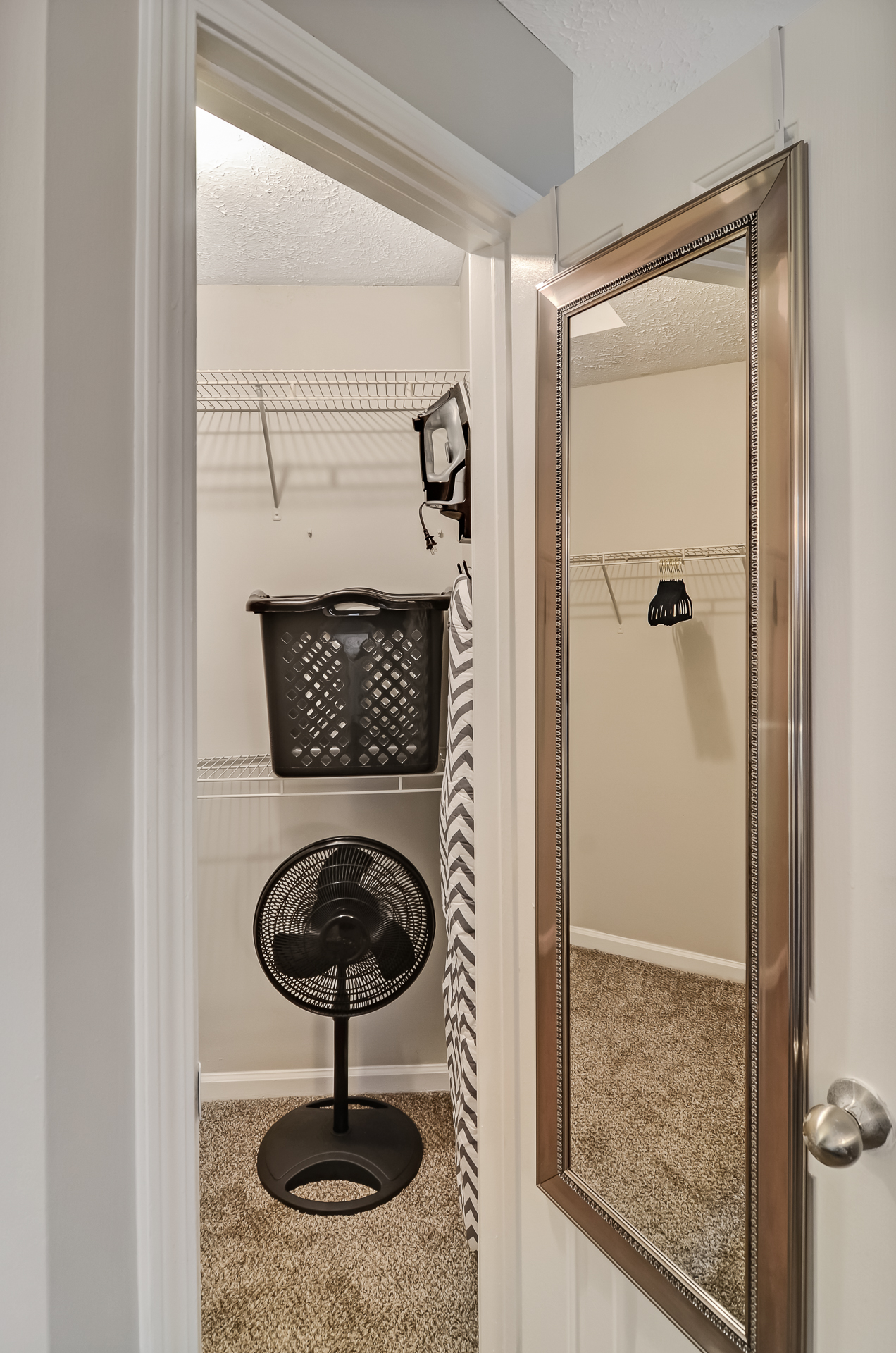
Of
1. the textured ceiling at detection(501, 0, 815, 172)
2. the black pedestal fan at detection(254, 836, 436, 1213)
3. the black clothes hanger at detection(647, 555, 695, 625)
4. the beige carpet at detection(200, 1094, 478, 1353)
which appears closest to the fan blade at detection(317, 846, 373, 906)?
the black pedestal fan at detection(254, 836, 436, 1213)

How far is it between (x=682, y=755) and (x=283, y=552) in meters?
1.51

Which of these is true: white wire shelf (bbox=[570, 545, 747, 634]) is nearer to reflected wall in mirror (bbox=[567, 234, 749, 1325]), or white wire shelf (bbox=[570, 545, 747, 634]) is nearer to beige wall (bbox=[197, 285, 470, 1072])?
reflected wall in mirror (bbox=[567, 234, 749, 1325])

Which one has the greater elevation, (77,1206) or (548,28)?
(548,28)

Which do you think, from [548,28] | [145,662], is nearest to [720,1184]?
[145,662]

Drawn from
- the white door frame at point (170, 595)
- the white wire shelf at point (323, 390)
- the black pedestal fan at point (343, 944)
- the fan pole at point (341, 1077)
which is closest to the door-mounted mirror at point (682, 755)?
the white door frame at point (170, 595)

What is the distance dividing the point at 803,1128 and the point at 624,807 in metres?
0.40

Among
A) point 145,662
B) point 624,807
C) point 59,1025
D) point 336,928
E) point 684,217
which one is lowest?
point 336,928

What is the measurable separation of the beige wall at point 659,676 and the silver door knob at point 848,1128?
0.56 feet

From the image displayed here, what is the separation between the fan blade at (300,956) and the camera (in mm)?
1764

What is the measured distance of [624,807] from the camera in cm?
99

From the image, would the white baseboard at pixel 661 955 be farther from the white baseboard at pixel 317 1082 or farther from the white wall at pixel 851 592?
the white baseboard at pixel 317 1082

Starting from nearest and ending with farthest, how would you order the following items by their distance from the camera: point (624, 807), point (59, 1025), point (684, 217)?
point (59, 1025)
point (684, 217)
point (624, 807)

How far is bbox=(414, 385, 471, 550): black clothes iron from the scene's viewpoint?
4.74ft

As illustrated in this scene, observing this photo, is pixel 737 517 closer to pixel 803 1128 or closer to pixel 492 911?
pixel 803 1128
